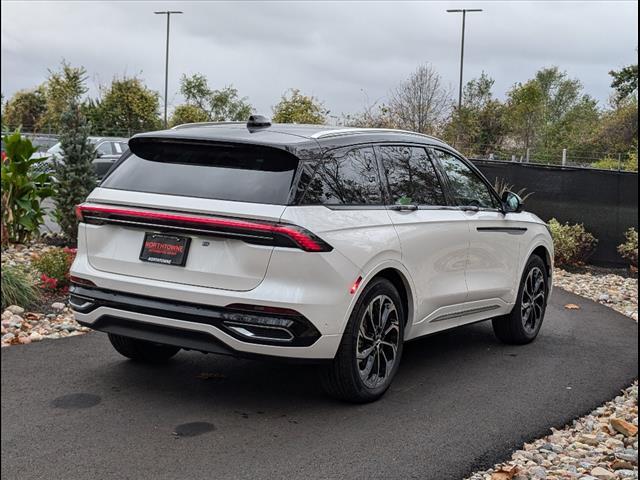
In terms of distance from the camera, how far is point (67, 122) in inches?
454

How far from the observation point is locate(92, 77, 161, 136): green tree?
3503 centimetres

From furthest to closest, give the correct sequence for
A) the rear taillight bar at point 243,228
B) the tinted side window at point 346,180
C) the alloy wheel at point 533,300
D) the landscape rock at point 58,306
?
the landscape rock at point 58,306
the alloy wheel at point 533,300
the tinted side window at point 346,180
the rear taillight bar at point 243,228

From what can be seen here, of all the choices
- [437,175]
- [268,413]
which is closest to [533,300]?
[437,175]

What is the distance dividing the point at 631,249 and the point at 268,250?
9.99m

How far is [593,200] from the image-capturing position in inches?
541

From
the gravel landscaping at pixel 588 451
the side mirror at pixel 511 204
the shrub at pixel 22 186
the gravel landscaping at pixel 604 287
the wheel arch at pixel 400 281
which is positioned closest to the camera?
the gravel landscaping at pixel 588 451

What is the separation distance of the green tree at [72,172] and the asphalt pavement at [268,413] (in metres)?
5.07

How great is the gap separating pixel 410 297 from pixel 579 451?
4.83 ft

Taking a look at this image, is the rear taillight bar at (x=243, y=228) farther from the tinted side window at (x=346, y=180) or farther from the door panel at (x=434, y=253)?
the door panel at (x=434, y=253)

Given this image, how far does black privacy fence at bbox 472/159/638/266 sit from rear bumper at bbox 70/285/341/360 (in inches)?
391

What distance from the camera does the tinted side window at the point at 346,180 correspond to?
498 centimetres

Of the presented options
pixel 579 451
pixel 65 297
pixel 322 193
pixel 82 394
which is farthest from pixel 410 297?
pixel 65 297

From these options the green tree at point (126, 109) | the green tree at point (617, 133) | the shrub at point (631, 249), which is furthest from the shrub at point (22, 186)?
the green tree at point (617, 133)

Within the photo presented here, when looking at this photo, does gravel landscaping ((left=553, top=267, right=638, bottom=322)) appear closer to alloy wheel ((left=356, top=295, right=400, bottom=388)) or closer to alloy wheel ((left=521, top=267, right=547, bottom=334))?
alloy wheel ((left=521, top=267, right=547, bottom=334))
